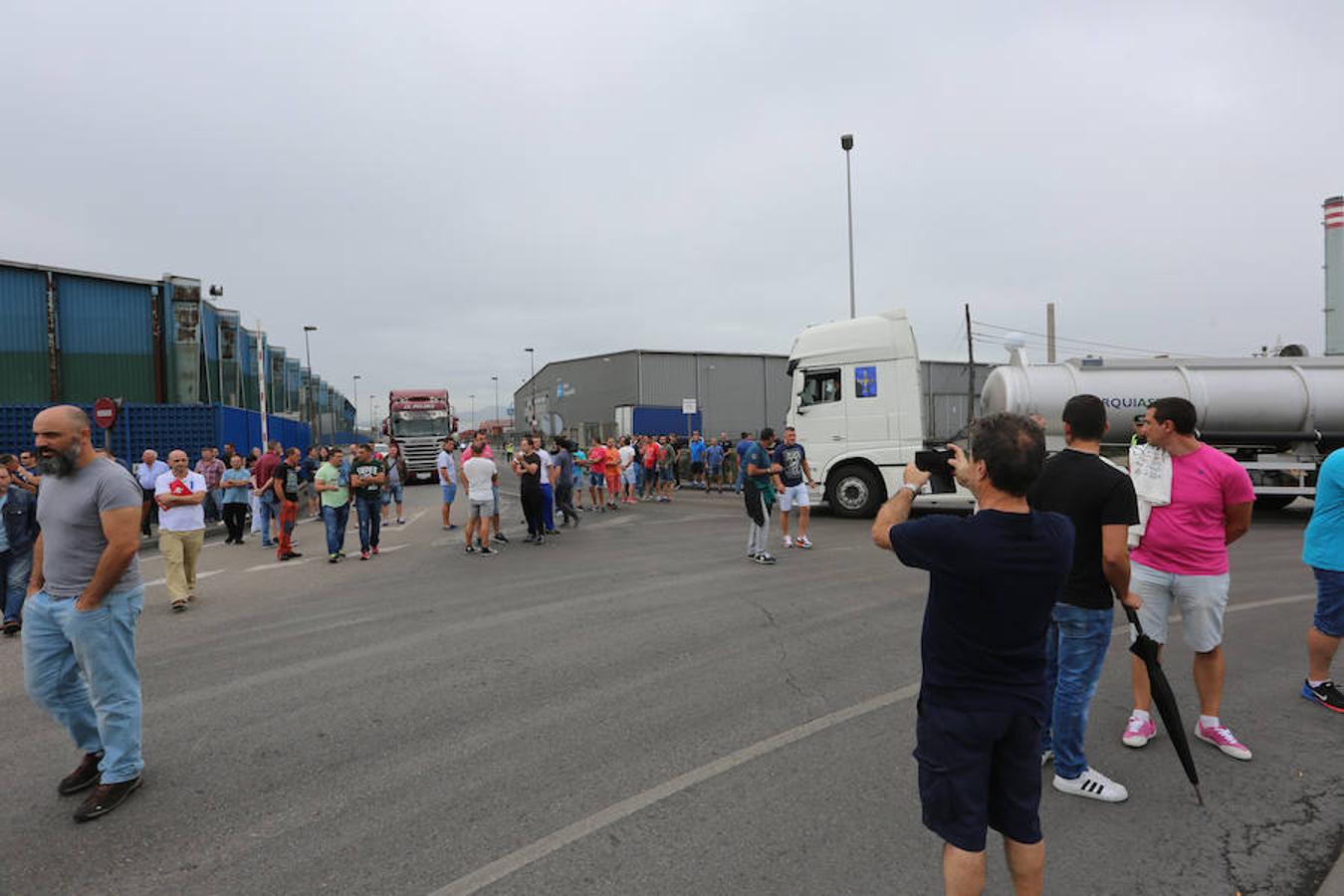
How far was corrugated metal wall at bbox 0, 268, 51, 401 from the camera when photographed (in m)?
20.3

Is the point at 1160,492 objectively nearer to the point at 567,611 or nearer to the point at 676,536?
the point at 567,611

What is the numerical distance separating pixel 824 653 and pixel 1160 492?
8.26 ft

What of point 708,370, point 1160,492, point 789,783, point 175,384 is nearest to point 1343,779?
point 1160,492

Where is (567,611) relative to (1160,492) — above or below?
below

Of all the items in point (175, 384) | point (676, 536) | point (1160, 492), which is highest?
point (175, 384)

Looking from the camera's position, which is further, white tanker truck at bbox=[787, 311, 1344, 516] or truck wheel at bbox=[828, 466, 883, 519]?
truck wheel at bbox=[828, 466, 883, 519]

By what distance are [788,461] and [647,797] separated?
7065 mm

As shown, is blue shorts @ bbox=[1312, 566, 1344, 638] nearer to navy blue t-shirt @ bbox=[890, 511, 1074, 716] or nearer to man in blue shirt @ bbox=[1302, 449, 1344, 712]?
man in blue shirt @ bbox=[1302, 449, 1344, 712]

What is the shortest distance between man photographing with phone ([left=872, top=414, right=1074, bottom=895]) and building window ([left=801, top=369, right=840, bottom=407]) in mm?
11608

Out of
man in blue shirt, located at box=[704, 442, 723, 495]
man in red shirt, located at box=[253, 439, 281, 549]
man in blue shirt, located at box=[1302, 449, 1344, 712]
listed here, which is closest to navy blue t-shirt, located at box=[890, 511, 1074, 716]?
man in blue shirt, located at box=[1302, 449, 1344, 712]

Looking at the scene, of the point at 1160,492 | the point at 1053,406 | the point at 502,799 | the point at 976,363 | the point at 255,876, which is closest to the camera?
the point at 255,876

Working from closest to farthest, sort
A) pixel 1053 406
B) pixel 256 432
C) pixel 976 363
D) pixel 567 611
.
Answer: pixel 567 611
pixel 1053 406
pixel 256 432
pixel 976 363

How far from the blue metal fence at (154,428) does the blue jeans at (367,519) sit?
9314mm

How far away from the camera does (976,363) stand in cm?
5503
